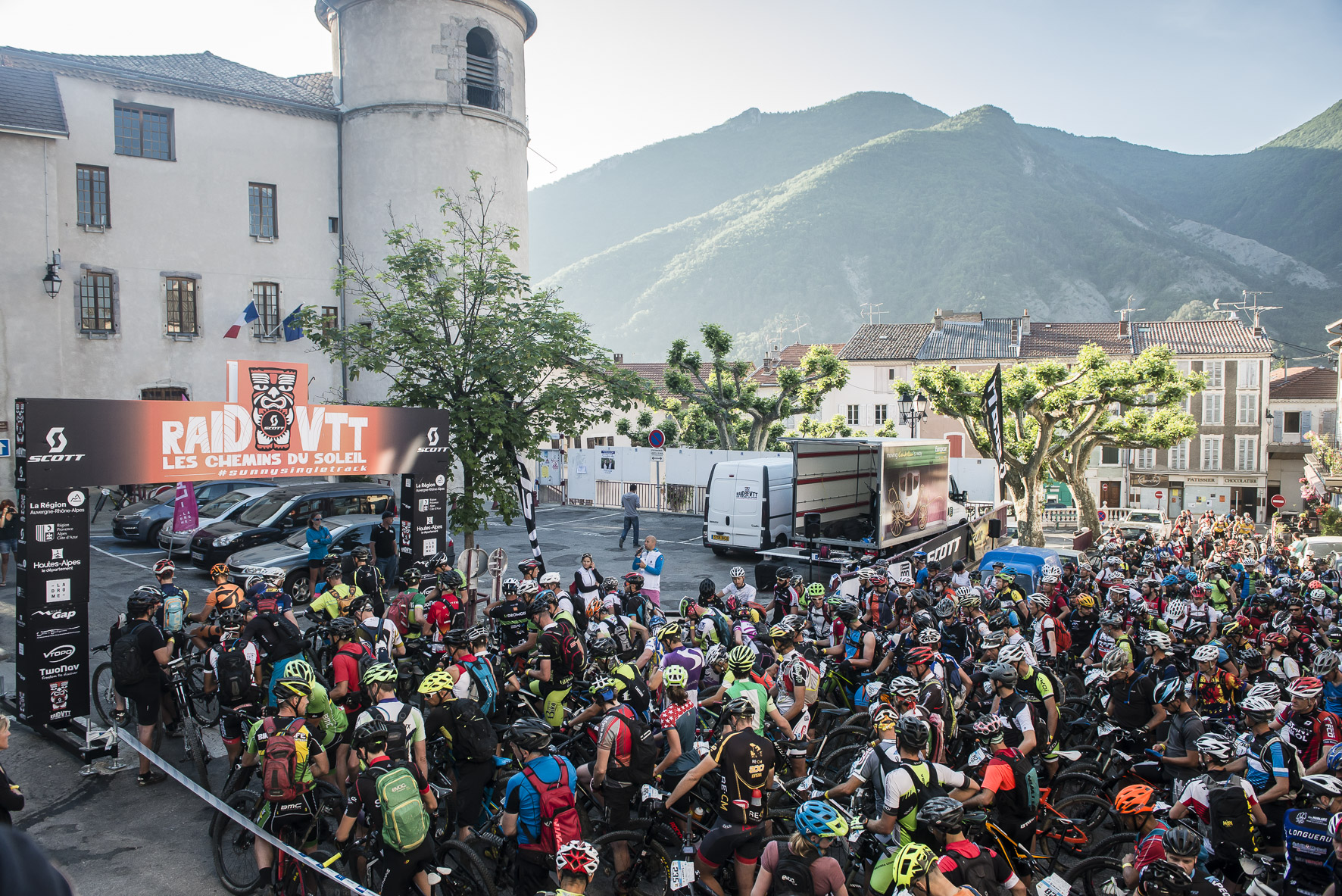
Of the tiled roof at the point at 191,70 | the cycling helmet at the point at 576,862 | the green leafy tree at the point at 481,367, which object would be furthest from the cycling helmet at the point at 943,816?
the tiled roof at the point at 191,70

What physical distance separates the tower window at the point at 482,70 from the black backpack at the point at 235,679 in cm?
2760

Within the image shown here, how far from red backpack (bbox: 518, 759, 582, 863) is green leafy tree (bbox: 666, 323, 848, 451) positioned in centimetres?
2852

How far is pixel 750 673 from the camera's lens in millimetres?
7461

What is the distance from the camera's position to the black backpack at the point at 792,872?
514 cm

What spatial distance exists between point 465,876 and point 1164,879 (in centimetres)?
450

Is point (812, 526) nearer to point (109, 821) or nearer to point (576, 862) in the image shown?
point (109, 821)

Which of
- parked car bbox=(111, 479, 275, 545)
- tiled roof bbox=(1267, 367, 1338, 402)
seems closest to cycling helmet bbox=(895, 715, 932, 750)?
parked car bbox=(111, 479, 275, 545)

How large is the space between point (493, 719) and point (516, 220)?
27.0m

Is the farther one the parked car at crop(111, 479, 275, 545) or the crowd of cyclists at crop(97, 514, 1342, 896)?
the parked car at crop(111, 479, 275, 545)

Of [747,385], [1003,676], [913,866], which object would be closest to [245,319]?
[747,385]

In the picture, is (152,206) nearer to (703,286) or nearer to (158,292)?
(158,292)

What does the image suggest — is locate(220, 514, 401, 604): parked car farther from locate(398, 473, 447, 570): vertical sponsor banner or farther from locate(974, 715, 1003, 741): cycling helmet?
locate(974, 715, 1003, 741): cycling helmet

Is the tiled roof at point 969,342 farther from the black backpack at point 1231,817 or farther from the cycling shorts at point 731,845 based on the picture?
the cycling shorts at point 731,845

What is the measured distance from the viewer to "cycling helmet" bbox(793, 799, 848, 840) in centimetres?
489
